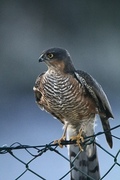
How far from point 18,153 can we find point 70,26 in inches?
68.4

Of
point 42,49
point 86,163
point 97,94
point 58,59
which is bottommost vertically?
point 86,163

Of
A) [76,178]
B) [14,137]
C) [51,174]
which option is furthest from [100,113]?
[14,137]

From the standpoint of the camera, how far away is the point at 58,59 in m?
4.82

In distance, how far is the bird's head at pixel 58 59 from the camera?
478 centimetres

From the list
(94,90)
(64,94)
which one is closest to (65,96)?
(64,94)

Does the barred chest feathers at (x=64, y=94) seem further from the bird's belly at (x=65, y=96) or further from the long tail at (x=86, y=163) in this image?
the long tail at (x=86, y=163)

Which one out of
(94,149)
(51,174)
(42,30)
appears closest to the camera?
(94,149)

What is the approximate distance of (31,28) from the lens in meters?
7.70

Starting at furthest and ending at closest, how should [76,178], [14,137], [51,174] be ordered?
[14,137] → [51,174] → [76,178]

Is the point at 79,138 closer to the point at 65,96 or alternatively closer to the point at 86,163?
the point at 86,163

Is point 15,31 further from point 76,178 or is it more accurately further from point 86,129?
point 76,178

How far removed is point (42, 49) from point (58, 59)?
2.52 metres

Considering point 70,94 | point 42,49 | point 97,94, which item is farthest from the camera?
point 42,49

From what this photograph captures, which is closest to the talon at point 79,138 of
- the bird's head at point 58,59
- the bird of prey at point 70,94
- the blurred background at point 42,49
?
the bird of prey at point 70,94
